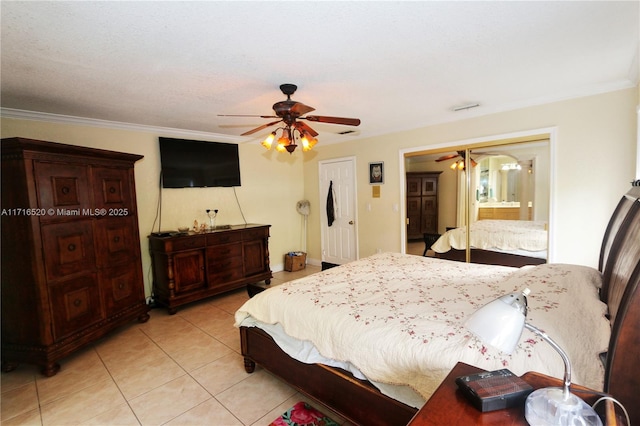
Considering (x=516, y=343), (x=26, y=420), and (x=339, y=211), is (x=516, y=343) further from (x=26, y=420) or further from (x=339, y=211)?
(x=339, y=211)

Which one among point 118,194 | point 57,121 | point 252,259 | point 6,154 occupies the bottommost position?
point 252,259

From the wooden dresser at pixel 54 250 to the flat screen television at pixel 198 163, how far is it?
1027mm

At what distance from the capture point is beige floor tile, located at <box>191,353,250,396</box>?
2.31 m

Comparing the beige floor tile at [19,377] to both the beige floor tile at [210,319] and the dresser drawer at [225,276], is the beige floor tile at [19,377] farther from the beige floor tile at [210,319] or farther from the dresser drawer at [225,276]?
the dresser drawer at [225,276]

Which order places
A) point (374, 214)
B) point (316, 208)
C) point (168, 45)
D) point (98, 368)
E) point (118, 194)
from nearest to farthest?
1. point (168, 45)
2. point (98, 368)
3. point (118, 194)
4. point (374, 214)
5. point (316, 208)

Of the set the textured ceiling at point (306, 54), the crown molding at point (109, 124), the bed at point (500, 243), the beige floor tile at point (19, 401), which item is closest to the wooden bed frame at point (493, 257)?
the bed at point (500, 243)

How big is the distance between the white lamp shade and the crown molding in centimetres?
427

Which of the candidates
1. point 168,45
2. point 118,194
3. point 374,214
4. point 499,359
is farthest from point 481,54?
point 118,194

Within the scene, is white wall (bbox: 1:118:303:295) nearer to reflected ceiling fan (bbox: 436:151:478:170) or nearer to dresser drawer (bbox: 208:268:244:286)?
dresser drawer (bbox: 208:268:244:286)

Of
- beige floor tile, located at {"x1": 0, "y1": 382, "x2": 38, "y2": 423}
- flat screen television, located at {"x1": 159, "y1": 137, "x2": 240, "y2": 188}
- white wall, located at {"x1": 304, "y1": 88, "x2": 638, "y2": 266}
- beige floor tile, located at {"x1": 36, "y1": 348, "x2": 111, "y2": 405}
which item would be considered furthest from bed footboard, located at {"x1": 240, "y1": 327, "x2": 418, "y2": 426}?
white wall, located at {"x1": 304, "y1": 88, "x2": 638, "y2": 266}

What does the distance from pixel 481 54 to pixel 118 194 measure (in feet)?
11.7

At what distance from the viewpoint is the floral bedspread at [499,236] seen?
11.2ft

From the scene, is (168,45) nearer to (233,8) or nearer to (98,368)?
(233,8)

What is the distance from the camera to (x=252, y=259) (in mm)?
4543
